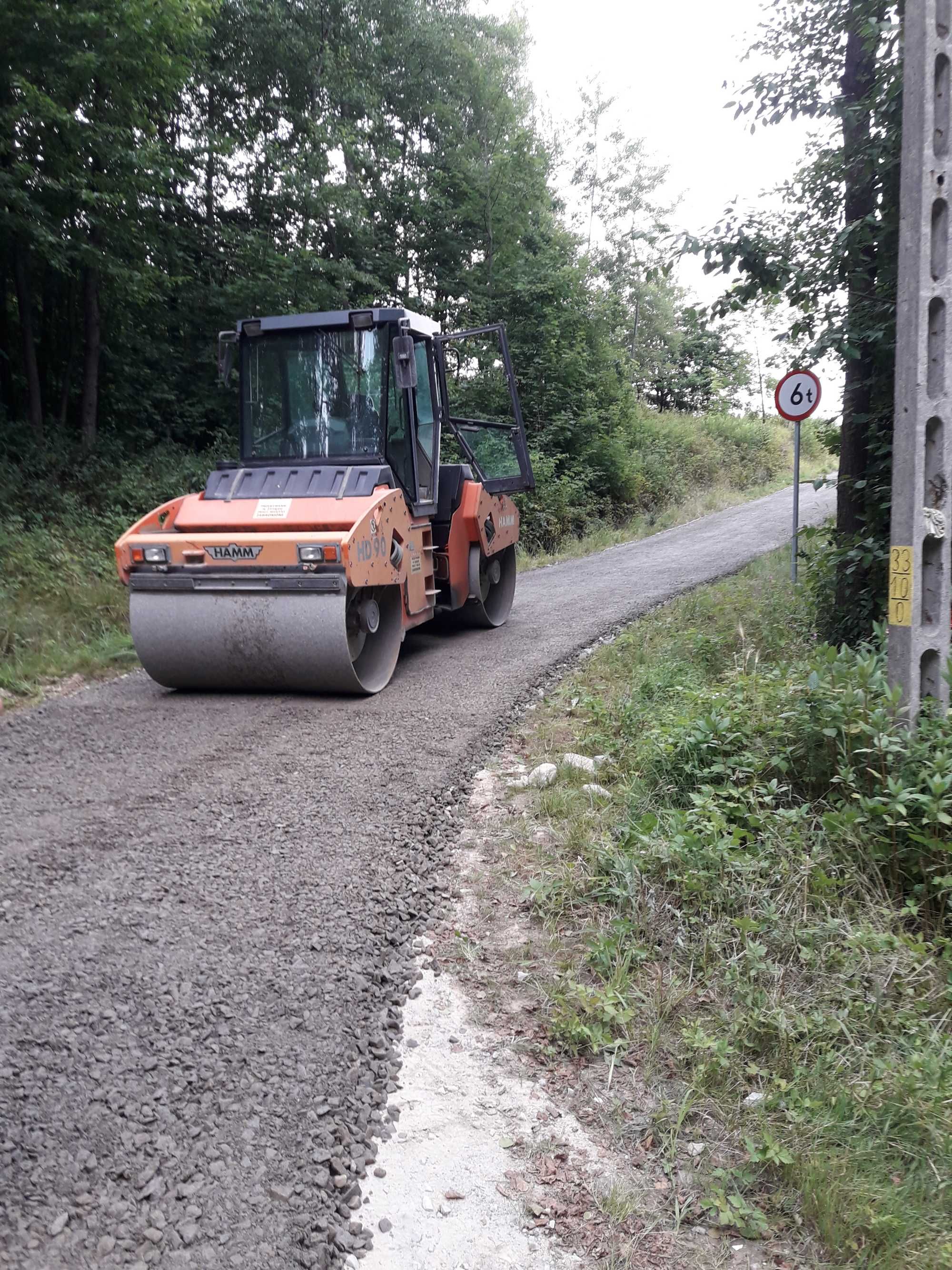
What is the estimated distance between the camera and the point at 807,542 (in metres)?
12.9

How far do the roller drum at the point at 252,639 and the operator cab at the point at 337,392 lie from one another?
1198 millimetres

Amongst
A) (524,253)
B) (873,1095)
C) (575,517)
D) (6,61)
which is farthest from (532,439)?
(873,1095)

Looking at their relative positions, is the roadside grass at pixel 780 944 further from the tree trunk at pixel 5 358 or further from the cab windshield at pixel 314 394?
the tree trunk at pixel 5 358

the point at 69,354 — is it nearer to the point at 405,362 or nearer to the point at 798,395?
the point at 405,362

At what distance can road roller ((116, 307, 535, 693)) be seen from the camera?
21.7 ft

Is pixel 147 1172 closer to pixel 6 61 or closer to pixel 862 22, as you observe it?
pixel 862 22

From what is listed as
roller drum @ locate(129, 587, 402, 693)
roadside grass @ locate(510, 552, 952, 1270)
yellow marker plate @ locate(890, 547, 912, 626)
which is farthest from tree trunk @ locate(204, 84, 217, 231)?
yellow marker plate @ locate(890, 547, 912, 626)

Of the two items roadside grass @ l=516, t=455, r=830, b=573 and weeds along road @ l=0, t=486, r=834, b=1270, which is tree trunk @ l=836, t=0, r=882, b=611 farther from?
roadside grass @ l=516, t=455, r=830, b=573

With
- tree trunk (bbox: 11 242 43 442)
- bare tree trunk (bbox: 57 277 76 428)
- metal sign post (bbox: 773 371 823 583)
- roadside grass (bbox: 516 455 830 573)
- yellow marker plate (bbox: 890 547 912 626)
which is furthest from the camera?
roadside grass (bbox: 516 455 830 573)

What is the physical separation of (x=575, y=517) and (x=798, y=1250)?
17.9 meters

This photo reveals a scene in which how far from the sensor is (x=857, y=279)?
675cm

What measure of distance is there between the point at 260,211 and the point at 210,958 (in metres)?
16.2

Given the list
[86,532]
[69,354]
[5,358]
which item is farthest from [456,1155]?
[69,354]

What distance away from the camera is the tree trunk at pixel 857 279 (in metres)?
6.55
